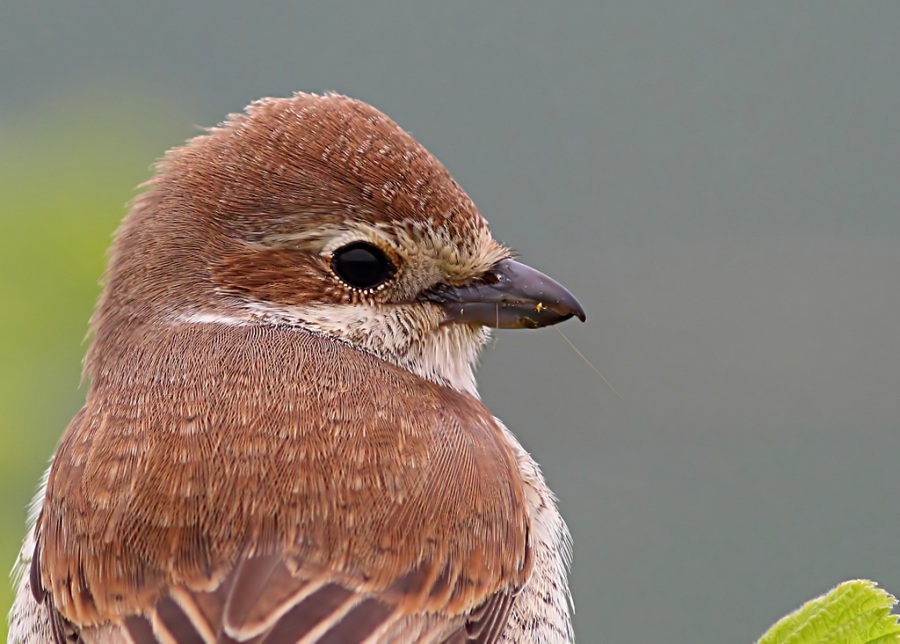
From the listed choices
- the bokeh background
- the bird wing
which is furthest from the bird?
the bokeh background

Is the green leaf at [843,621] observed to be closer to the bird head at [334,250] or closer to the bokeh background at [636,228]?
the bird head at [334,250]

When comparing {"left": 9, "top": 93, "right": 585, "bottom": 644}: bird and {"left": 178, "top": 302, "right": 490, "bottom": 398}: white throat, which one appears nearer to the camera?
{"left": 9, "top": 93, "right": 585, "bottom": 644}: bird

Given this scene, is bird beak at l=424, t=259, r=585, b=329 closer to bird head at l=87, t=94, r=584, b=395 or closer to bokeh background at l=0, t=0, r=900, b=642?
bird head at l=87, t=94, r=584, b=395

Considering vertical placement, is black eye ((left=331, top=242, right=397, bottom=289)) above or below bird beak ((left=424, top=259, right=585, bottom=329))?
above

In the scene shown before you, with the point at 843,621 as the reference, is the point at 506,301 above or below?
above

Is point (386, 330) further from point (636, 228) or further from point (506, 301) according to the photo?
point (636, 228)

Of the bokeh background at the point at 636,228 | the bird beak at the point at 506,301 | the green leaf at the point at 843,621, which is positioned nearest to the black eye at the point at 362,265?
the bird beak at the point at 506,301

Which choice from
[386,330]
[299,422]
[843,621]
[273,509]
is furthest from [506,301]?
[843,621]
